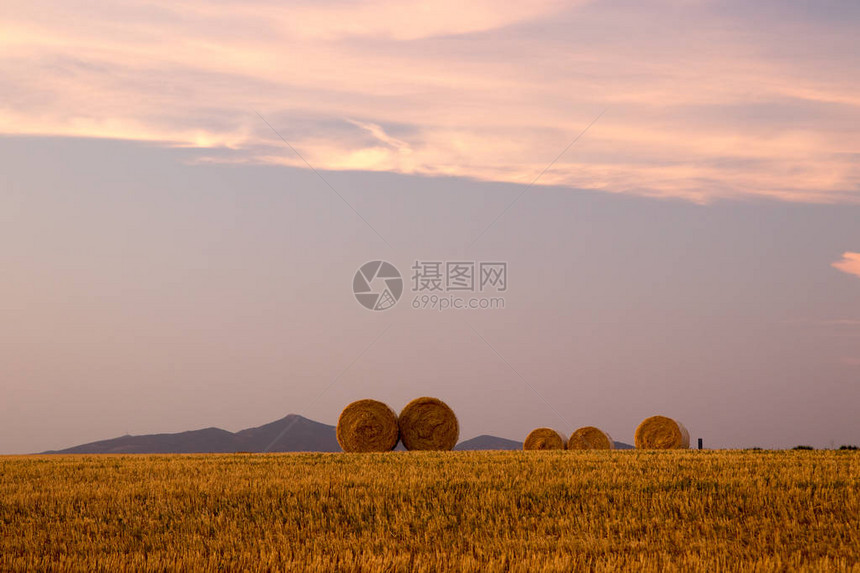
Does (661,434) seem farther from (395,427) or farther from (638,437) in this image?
(395,427)

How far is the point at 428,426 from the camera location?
28062mm

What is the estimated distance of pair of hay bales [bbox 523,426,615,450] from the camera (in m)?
31.8

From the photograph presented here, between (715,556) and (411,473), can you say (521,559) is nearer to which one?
(715,556)

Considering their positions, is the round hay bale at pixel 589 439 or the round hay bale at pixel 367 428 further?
the round hay bale at pixel 589 439

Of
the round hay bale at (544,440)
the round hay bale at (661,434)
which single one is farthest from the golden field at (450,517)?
the round hay bale at (544,440)

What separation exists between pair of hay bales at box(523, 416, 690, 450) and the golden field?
953 cm

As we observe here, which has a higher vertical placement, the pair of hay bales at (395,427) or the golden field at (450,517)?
the pair of hay bales at (395,427)

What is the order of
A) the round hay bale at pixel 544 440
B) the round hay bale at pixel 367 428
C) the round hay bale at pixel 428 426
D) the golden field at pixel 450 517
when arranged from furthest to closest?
the round hay bale at pixel 544 440
the round hay bale at pixel 428 426
the round hay bale at pixel 367 428
the golden field at pixel 450 517

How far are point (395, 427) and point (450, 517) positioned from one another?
45.3ft

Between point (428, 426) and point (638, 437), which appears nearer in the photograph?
point (428, 426)

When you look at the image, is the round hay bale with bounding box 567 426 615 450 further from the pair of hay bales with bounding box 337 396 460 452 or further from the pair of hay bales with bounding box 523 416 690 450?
the pair of hay bales with bounding box 337 396 460 452

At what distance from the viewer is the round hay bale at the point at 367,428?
27.8 m

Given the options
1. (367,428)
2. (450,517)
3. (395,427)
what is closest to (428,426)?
(395,427)

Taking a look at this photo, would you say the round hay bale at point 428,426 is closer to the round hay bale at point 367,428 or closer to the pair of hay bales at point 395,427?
the pair of hay bales at point 395,427
